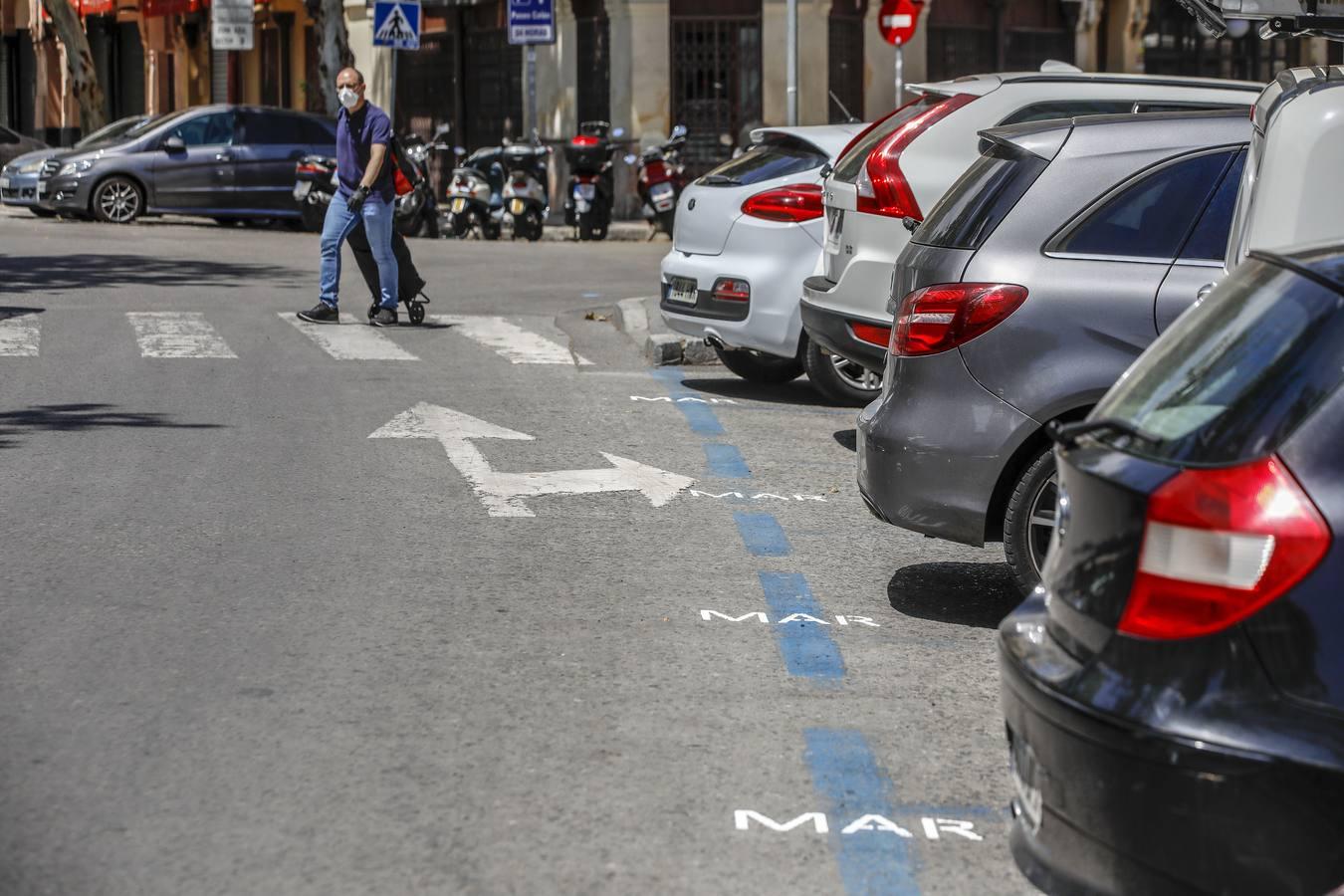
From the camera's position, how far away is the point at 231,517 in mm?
7574

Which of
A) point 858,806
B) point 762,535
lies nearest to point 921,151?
point 762,535

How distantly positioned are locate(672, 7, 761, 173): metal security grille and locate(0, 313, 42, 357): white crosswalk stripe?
15753 millimetres

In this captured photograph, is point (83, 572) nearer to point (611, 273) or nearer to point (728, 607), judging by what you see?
point (728, 607)

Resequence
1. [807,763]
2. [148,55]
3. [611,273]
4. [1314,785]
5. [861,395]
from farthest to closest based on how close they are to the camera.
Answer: [148,55]
[611,273]
[861,395]
[807,763]
[1314,785]

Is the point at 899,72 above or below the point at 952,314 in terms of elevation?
above

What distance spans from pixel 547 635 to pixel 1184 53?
3072cm

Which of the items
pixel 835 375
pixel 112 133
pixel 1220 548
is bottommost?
pixel 835 375

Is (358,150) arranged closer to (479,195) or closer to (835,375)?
(835,375)

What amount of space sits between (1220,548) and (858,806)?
1554mm

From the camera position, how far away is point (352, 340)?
1332 cm

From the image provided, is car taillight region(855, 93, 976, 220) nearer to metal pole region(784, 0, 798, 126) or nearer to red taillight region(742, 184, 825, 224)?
red taillight region(742, 184, 825, 224)

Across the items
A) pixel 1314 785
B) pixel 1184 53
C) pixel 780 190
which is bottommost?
pixel 1314 785

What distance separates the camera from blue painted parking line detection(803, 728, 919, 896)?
409cm

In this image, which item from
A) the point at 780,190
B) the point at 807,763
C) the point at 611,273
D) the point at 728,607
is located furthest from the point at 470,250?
the point at 807,763
